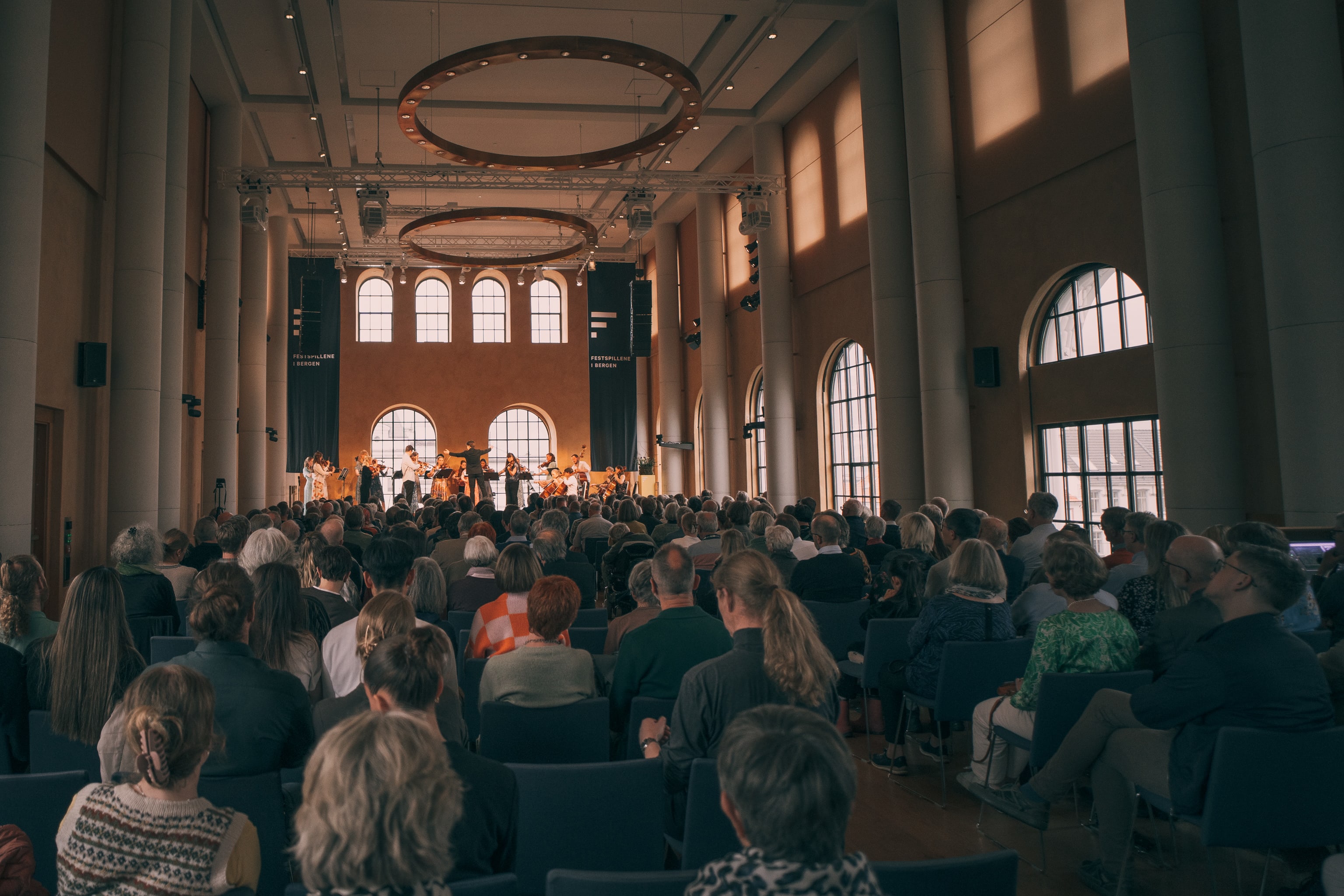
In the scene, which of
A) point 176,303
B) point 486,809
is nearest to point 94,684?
point 486,809

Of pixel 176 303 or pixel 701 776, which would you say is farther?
pixel 176 303

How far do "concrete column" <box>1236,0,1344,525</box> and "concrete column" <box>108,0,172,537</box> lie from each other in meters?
11.8

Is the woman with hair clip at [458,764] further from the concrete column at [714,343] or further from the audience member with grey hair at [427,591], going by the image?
the concrete column at [714,343]

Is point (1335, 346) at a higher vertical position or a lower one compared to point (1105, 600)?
higher

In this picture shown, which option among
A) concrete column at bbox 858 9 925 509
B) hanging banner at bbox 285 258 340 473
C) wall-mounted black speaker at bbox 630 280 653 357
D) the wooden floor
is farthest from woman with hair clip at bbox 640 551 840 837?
hanging banner at bbox 285 258 340 473

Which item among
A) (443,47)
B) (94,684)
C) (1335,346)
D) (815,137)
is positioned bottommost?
(94,684)

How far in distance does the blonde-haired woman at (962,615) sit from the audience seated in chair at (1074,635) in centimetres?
56

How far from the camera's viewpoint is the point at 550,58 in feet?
39.1

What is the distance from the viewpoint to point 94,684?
3162mm

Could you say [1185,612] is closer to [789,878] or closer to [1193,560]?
[1193,560]

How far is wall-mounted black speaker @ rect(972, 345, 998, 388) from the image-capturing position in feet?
40.3

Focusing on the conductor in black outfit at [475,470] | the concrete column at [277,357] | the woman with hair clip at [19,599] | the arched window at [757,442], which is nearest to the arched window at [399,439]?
the conductor in black outfit at [475,470]

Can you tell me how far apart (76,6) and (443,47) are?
6.83 m

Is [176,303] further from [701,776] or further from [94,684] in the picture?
[701,776]
